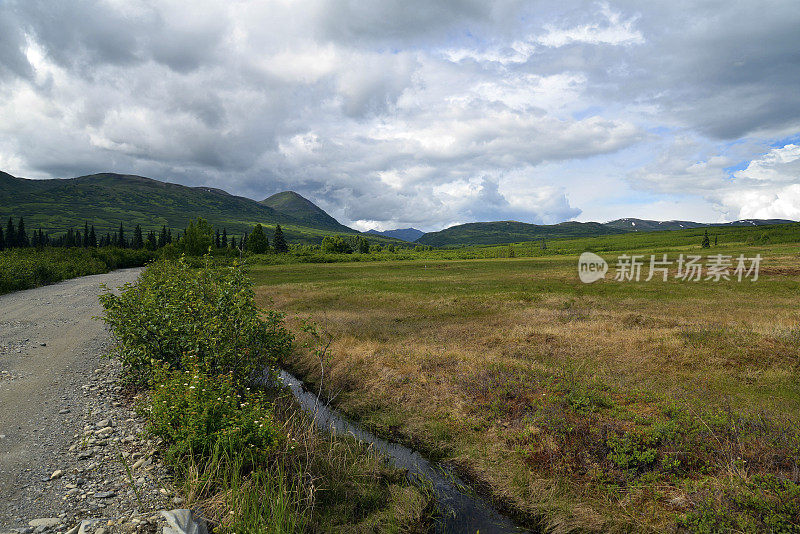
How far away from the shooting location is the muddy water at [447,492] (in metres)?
9.16

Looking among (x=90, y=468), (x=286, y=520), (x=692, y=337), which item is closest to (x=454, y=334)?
(x=692, y=337)

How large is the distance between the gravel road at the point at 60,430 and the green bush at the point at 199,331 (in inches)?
64.2

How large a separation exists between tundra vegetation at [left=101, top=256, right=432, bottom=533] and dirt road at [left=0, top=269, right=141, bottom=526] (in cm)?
171

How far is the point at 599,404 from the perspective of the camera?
1280 centimetres

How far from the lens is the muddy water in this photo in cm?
916

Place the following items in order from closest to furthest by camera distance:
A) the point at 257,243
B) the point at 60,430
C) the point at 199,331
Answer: the point at 60,430 < the point at 199,331 < the point at 257,243

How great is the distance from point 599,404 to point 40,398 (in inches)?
691

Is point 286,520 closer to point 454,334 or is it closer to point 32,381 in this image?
point 32,381

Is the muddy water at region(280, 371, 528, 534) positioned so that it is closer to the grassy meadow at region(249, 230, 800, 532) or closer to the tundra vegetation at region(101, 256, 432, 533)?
the grassy meadow at region(249, 230, 800, 532)

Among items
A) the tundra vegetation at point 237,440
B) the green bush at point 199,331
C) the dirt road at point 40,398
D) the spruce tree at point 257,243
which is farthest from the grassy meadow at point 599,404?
the spruce tree at point 257,243

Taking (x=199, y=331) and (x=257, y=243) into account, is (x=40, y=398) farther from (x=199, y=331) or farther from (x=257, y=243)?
(x=257, y=243)

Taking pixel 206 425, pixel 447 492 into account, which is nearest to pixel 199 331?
pixel 206 425

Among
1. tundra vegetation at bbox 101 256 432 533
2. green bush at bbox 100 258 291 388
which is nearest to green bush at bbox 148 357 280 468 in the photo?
tundra vegetation at bbox 101 256 432 533

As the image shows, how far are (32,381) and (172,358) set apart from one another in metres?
4.38
